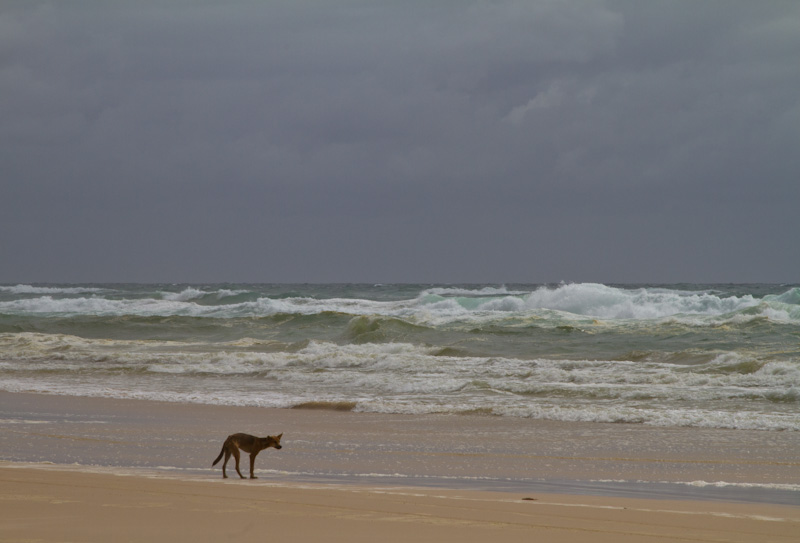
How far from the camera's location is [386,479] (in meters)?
6.35

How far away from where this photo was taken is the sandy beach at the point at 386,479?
443 cm

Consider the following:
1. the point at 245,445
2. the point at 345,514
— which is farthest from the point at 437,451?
the point at 345,514

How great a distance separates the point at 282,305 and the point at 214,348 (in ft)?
57.1

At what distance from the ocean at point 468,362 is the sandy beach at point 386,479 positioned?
127cm

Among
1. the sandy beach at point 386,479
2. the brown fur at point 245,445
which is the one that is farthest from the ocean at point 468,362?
the brown fur at point 245,445

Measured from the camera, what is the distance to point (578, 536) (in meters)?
4.30

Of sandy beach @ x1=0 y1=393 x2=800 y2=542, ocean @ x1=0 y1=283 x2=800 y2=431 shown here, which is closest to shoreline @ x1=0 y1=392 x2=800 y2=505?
sandy beach @ x1=0 y1=393 x2=800 y2=542

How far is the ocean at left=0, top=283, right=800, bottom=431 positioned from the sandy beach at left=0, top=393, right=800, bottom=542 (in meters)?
1.27

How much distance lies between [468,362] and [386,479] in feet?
33.6

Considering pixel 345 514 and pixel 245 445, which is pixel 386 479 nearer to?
pixel 245 445

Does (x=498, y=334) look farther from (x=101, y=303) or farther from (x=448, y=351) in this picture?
(x=101, y=303)

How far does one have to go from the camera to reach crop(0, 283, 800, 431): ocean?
11125mm

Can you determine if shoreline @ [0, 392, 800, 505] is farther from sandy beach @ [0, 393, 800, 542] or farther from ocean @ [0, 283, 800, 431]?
ocean @ [0, 283, 800, 431]

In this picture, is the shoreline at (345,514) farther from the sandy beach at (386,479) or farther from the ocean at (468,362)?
the ocean at (468,362)
